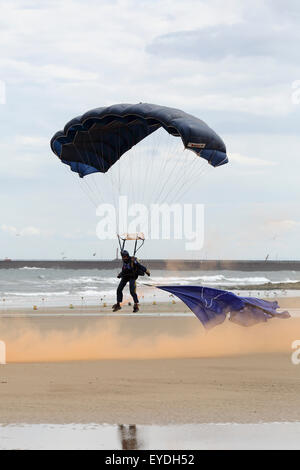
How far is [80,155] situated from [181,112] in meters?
3.43

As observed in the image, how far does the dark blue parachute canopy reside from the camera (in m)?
17.5

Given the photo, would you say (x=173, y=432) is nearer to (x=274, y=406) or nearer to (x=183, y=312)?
(x=274, y=406)

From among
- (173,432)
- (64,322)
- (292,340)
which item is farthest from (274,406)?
(64,322)

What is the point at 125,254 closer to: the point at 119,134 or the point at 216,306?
the point at 216,306

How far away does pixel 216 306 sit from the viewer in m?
19.3

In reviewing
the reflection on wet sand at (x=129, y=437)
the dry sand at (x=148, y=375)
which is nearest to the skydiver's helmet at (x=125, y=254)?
the dry sand at (x=148, y=375)

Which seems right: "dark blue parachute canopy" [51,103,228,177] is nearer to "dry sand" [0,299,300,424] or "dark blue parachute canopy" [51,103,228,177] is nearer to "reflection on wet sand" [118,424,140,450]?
"dry sand" [0,299,300,424]

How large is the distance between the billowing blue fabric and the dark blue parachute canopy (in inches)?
135

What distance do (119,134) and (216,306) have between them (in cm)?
541

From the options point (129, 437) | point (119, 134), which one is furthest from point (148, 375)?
point (119, 134)

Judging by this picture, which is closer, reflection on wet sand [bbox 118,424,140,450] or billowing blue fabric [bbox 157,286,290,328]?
reflection on wet sand [bbox 118,424,140,450]

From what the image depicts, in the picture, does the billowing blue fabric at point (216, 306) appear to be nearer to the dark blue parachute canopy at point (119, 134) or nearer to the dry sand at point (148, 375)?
the dry sand at point (148, 375)

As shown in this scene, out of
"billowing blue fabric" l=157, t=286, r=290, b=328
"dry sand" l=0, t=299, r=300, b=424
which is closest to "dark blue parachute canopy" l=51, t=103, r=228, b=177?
"billowing blue fabric" l=157, t=286, r=290, b=328
